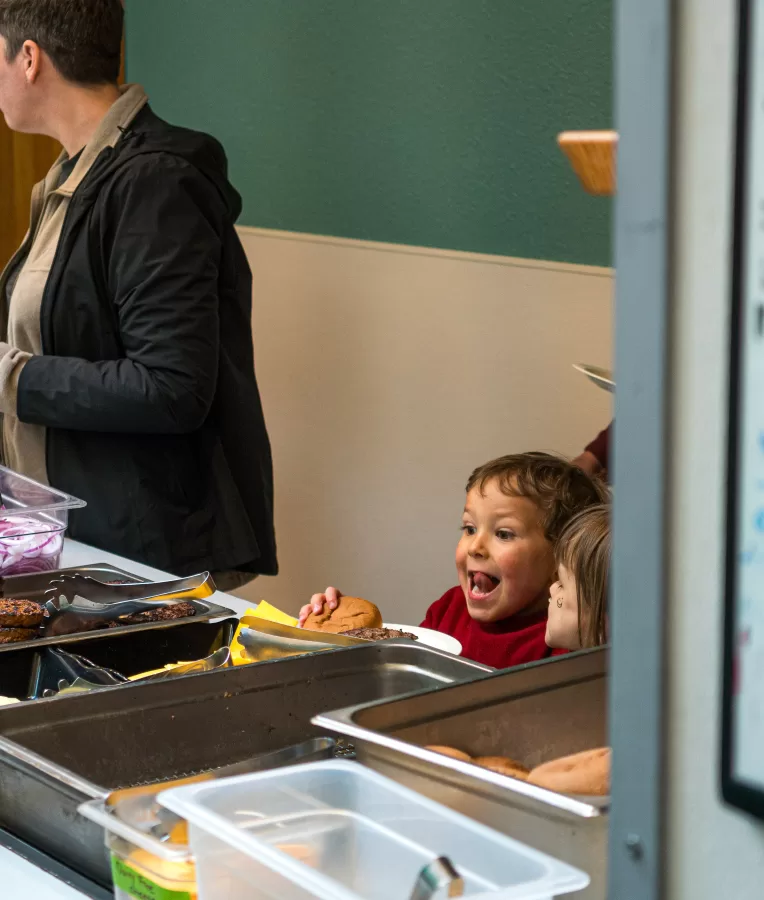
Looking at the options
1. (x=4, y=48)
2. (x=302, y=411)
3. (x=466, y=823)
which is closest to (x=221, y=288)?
(x=4, y=48)

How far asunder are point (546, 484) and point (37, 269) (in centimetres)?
110

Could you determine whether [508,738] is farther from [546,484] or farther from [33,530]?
[33,530]

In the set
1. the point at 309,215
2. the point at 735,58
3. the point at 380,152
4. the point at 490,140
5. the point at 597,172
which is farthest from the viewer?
the point at 309,215

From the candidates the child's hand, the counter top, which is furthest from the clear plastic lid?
the counter top

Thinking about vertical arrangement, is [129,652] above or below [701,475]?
below

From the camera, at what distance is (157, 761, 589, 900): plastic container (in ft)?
2.31

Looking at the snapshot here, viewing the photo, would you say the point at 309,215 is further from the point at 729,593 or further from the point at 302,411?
the point at 729,593

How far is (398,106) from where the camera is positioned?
3.23 m

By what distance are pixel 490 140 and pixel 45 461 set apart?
1318 millimetres

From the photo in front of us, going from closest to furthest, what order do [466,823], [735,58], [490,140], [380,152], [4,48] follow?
[735,58] → [466,823] → [4,48] → [490,140] → [380,152]

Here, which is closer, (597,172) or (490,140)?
(597,172)

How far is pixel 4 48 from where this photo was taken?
236 cm

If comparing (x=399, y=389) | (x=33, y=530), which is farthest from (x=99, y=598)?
(x=399, y=389)

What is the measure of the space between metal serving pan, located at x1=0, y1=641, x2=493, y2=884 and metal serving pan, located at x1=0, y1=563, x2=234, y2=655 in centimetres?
38
